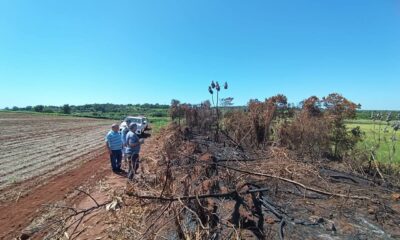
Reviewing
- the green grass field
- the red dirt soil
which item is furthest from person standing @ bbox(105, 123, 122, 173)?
the green grass field

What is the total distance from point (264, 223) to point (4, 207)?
19.2 ft

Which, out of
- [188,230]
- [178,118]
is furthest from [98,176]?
[178,118]

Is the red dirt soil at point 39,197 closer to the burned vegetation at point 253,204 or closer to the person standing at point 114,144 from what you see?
the person standing at point 114,144

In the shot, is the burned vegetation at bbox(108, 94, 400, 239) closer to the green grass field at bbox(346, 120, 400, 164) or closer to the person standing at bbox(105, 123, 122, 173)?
the green grass field at bbox(346, 120, 400, 164)

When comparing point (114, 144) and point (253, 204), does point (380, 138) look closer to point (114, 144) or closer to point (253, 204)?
point (253, 204)

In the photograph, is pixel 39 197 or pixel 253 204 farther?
pixel 39 197

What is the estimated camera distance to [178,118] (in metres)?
27.5

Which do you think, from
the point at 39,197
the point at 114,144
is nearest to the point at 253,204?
the point at 39,197

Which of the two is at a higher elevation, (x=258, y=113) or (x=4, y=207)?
(x=258, y=113)

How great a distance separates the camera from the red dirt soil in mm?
5441

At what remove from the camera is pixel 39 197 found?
23.2 feet

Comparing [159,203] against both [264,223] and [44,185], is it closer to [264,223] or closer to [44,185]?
[264,223]

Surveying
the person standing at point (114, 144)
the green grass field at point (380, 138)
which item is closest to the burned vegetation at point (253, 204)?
the green grass field at point (380, 138)

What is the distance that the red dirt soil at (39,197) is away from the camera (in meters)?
5.44
